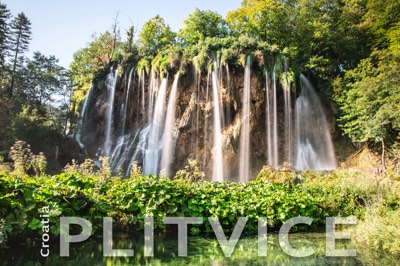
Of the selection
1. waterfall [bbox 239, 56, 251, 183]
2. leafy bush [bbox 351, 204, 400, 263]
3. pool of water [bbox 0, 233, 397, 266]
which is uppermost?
waterfall [bbox 239, 56, 251, 183]

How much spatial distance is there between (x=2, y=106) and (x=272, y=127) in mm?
16010

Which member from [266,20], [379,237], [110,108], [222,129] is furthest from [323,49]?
[379,237]

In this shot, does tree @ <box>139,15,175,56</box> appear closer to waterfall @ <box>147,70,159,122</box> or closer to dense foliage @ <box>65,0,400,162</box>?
dense foliage @ <box>65,0,400,162</box>

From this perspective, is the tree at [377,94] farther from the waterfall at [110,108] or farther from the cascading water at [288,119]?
the waterfall at [110,108]

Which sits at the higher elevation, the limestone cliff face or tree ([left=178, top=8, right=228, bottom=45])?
tree ([left=178, top=8, right=228, bottom=45])

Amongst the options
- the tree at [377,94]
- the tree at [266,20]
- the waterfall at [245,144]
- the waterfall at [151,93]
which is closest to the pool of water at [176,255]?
the waterfall at [245,144]

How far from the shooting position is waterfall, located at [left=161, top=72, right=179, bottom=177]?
19938 mm

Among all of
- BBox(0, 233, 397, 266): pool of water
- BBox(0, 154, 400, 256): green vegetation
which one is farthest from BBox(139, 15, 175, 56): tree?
BBox(0, 233, 397, 266): pool of water

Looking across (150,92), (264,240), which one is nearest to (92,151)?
(150,92)

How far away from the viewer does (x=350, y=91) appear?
18.4m

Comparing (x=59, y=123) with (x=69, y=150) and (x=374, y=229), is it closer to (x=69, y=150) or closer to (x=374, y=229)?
(x=69, y=150)

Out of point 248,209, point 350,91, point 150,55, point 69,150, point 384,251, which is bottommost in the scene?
point 384,251

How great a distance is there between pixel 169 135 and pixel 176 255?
15.5m

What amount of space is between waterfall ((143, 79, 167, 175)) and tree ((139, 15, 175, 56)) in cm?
741
